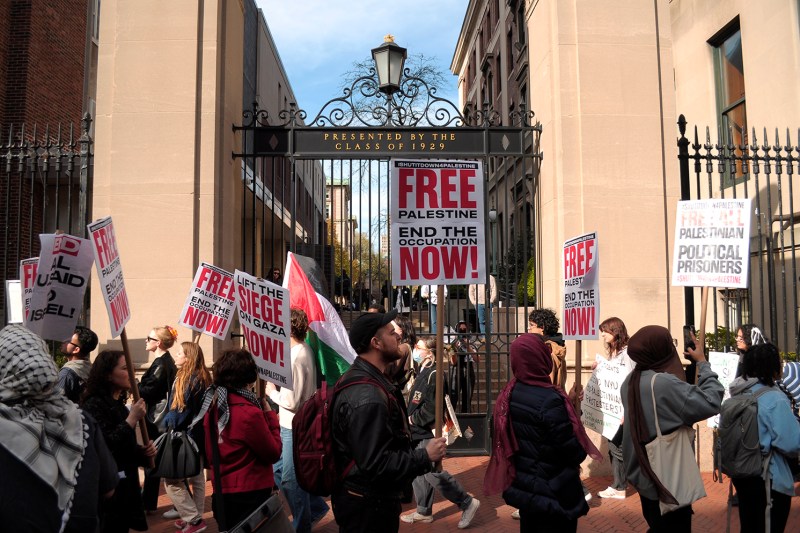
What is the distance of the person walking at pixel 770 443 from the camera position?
4.86 m

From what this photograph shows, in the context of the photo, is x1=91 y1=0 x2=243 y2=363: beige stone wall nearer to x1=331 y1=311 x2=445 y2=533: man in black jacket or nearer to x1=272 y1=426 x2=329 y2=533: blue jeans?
x1=272 y1=426 x2=329 y2=533: blue jeans

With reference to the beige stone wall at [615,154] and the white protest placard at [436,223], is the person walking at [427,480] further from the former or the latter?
the beige stone wall at [615,154]

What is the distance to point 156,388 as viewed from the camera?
657cm

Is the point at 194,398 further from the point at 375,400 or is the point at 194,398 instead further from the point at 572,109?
the point at 572,109

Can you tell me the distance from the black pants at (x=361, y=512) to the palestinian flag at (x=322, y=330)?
2690 mm

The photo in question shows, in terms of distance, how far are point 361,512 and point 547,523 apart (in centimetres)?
145

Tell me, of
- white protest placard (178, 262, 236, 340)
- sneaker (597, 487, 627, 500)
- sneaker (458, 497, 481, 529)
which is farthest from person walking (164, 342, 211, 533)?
sneaker (597, 487, 627, 500)

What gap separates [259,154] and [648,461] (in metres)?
6.60

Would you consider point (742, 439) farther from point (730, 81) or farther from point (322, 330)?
point (730, 81)

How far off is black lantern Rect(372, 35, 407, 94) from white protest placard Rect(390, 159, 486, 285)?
4.50m

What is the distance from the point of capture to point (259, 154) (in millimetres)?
8992

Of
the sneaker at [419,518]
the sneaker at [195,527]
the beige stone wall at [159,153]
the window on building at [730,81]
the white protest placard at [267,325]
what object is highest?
the window on building at [730,81]

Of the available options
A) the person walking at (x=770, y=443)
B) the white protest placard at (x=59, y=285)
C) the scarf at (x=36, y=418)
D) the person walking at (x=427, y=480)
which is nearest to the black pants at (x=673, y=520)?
the person walking at (x=770, y=443)

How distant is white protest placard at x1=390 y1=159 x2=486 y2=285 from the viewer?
16.0ft
